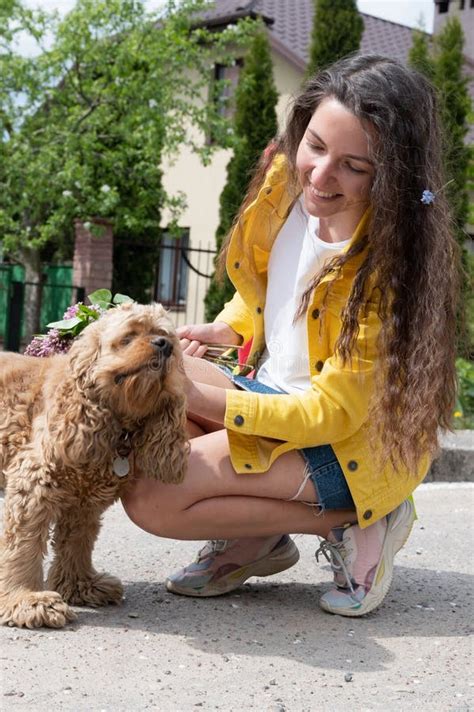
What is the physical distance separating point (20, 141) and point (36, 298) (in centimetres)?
234

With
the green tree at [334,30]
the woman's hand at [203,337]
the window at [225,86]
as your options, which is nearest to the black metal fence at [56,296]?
the woman's hand at [203,337]

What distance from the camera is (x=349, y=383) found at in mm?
3404

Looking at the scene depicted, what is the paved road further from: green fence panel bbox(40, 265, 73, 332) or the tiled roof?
the tiled roof

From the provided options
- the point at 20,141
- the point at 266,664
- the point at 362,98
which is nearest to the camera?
the point at 266,664

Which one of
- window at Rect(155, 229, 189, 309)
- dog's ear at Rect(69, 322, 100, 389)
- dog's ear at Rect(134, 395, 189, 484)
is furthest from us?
window at Rect(155, 229, 189, 309)

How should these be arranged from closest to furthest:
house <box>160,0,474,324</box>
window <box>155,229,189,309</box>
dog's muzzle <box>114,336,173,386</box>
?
dog's muzzle <box>114,336,173,386</box> < house <box>160,0,474,324</box> < window <box>155,229,189,309</box>


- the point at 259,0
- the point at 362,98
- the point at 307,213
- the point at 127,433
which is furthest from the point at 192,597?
the point at 259,0

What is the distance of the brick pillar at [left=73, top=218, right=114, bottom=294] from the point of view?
13656mm

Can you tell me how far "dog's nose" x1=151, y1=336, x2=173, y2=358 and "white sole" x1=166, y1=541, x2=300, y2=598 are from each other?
1.21 metres

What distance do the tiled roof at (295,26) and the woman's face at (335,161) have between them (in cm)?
1558

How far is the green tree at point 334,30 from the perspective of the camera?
1402 cm

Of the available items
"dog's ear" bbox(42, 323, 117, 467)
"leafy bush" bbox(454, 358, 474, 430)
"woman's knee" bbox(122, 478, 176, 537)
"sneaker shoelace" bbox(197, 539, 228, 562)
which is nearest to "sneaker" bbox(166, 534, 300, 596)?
"sneaker shoelace" bbox(197, 539, 228, 562)

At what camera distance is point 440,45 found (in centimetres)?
1401

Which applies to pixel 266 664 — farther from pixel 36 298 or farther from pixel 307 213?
pixel 36 298
